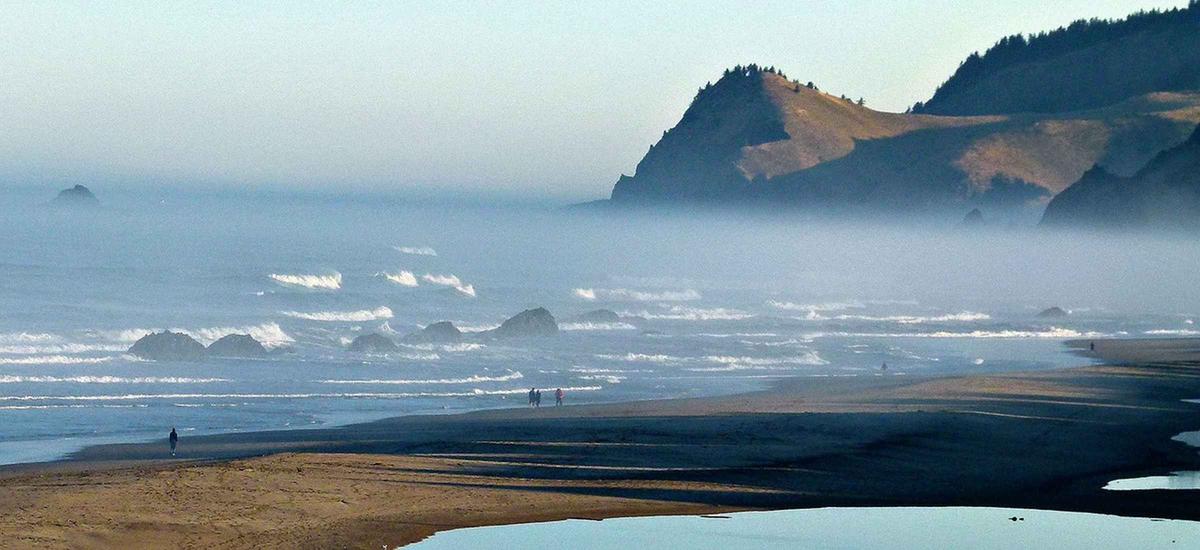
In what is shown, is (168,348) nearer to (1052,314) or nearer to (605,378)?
(605,378)

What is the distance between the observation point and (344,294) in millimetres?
86750

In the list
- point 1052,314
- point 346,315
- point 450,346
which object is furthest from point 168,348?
point 1052,314

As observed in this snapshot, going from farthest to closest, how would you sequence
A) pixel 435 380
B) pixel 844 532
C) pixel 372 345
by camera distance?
pixel 372 345 < pixel 435 380 < pixel 844 532

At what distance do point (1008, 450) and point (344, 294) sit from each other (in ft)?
198

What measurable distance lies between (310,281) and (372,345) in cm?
3826

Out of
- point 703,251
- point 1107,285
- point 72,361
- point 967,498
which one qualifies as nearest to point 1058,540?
point 967,498

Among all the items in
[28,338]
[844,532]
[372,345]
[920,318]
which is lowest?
[844,532]

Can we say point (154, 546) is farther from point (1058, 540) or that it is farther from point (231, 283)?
point (231, 283)

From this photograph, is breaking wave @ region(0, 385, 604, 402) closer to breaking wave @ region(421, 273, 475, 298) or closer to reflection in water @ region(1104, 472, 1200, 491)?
reflection in water @ region(1104, 472, 1200, 491)

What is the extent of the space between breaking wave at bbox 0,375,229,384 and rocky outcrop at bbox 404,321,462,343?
1582 cm

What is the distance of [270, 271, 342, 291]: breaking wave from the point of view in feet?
294

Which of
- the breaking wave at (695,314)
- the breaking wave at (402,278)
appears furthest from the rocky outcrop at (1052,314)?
the breaking wave at (402,278)

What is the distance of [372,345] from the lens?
54469 mm

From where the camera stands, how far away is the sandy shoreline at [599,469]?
21.4 m
